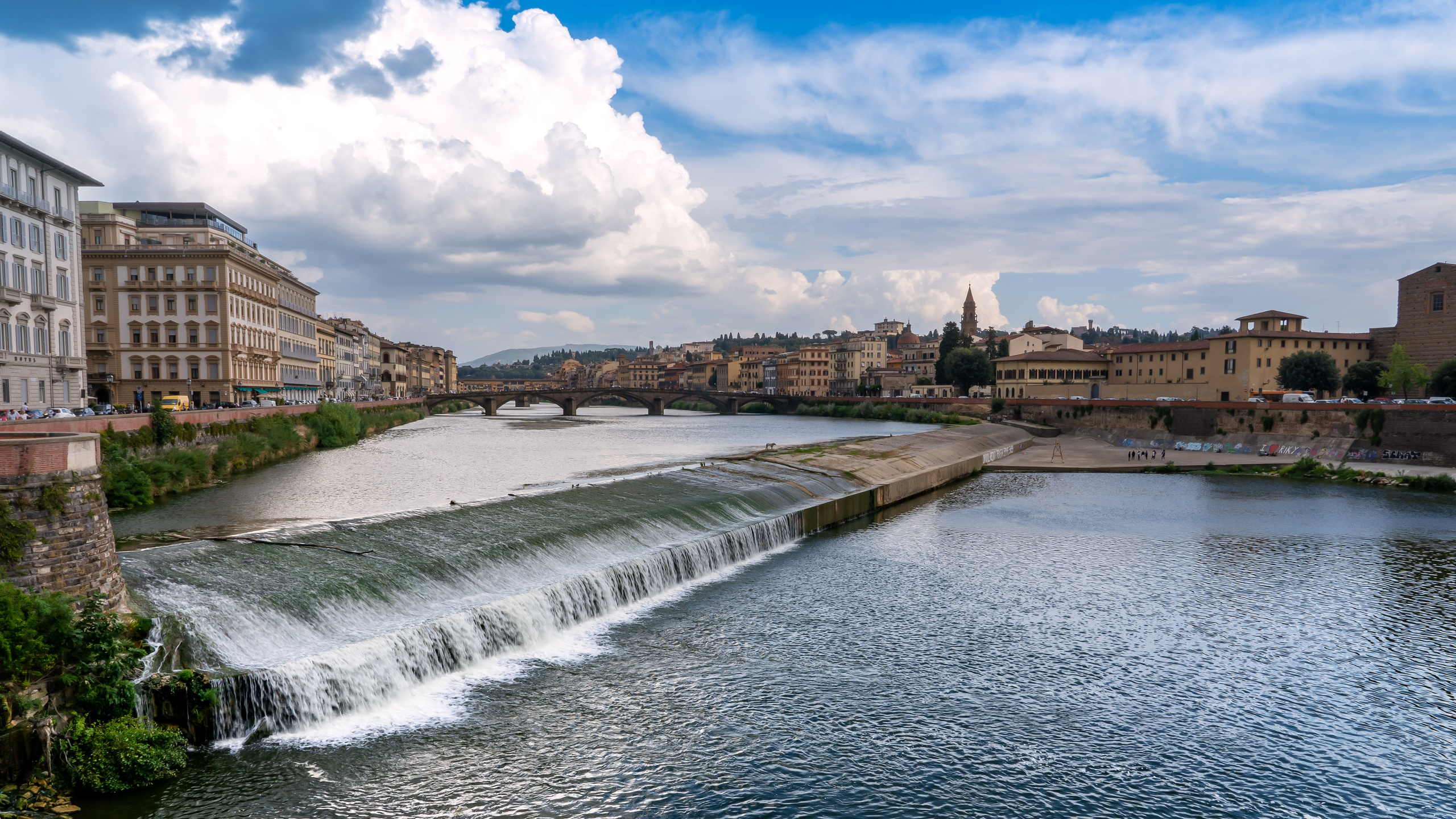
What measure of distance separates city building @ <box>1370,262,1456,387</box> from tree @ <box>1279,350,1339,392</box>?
5.62 m

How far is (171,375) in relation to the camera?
6512 centimetres

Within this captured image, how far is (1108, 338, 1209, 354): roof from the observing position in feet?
297

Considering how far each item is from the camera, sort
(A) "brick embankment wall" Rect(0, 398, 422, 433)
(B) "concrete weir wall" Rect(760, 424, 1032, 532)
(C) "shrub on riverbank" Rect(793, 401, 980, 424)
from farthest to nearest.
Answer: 1. (C) "shrub on riverbank" Rect(793, 401, 980, 424)
2. (B) "concrete weir wall" Rect(760, 424, 1032, 532)
3. (A) "brick embankment wall" Rect(0, 398, 422, 433)

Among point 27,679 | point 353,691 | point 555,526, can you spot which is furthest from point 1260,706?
point 27,679

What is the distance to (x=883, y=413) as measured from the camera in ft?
362

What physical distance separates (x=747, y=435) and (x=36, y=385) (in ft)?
177

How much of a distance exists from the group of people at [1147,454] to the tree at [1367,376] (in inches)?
1174

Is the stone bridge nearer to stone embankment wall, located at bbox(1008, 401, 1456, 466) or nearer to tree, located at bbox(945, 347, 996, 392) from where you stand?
tree, located at bbox(945, 347, 996, 392)

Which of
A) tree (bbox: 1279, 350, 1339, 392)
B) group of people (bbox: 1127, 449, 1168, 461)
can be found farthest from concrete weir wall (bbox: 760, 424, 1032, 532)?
tree (bbox: 1279, 350, 1339, 392)

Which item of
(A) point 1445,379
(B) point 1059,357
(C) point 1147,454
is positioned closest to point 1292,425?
(C) point 1147,454

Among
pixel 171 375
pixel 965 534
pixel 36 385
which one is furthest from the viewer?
pixel 171 375

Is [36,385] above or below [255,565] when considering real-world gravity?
above

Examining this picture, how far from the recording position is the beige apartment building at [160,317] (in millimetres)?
63750

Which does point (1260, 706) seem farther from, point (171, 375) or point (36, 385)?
point (171, 375)
